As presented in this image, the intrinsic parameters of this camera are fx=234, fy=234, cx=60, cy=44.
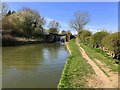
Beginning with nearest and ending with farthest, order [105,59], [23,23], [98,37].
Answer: [105,59], [98,37], [23,23]

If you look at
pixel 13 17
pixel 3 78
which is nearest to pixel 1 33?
pixel 13 17

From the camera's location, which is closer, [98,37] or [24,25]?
[98,37]

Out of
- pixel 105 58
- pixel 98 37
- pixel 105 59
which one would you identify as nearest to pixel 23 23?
pixel 98 37

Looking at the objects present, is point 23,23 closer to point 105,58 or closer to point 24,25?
point 24,25

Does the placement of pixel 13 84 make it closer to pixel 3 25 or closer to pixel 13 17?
pixel 3 25

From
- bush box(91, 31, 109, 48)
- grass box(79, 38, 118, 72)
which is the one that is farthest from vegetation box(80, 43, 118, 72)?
bush box(91, 31, 109, 48)

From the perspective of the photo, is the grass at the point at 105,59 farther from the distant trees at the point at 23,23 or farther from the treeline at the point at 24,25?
the distant trees at the point at 23,23

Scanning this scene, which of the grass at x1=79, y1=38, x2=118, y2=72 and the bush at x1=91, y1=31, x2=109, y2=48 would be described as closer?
the grass at x1=79, y1=38, x2=118, y2=72

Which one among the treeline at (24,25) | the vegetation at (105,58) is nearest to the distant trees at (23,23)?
the treeline at (24,25)

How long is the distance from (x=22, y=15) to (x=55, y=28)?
30747 mm

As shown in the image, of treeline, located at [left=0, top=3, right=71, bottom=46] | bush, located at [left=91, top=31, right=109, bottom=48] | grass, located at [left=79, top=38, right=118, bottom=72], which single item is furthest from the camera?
treeline, located at [left=0, top=3, right=71, bottom=46]

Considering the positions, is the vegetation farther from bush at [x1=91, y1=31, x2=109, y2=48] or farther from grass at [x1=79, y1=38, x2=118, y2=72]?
bush at [x1=91, y1=31, x2=109, y2=48]

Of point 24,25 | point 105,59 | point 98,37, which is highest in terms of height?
point 24,25

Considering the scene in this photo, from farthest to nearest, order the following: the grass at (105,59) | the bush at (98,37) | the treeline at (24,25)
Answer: the treeline at (24,25)
the bush at (98,37)
the grass at (105,59)
